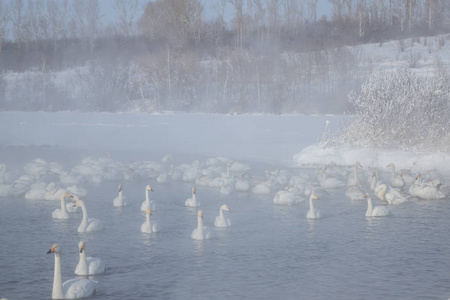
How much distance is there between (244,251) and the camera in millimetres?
9859

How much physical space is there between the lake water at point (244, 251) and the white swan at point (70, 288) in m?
0.22

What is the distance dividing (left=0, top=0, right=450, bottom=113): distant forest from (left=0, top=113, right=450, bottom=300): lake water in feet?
77.2

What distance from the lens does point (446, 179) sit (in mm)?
16719

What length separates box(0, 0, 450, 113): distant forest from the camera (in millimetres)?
41438

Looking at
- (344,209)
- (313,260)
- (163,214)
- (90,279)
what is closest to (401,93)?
(344,209)

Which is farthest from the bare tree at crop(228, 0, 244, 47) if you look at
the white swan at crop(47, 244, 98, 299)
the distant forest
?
the white swan at crop(47, 244, 98, 299)

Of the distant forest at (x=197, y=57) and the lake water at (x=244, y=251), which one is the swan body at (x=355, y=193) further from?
the distant forest at (x=197, y=57)

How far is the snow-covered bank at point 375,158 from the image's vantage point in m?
18.1

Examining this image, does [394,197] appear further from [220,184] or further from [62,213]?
[62,213]

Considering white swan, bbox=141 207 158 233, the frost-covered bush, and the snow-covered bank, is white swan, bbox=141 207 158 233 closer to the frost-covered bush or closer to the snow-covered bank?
the snow-covered bank

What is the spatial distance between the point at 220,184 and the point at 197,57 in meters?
32.3

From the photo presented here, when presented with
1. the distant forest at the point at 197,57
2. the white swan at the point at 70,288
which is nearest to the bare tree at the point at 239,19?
the distant forest at the point at 197,57

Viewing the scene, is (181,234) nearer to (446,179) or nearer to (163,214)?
(163,214)


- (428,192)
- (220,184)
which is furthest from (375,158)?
(220,184)
